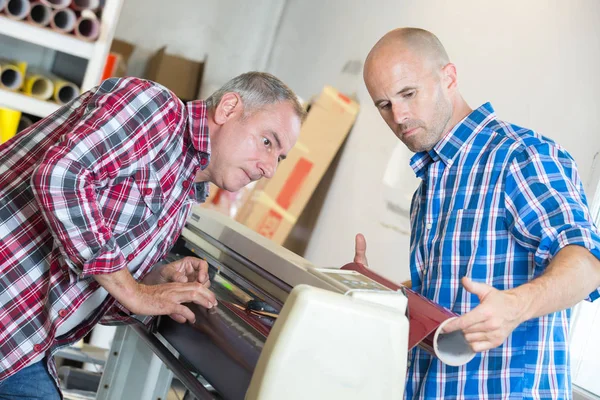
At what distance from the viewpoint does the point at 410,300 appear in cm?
133

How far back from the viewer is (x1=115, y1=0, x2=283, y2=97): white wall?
5.66 m

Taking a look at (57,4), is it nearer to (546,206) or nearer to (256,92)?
(256,92)

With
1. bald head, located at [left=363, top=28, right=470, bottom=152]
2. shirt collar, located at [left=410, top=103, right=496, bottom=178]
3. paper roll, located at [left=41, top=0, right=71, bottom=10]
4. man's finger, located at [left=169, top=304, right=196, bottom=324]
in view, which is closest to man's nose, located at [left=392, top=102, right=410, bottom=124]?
bald head, located at [left=363, top=28, right=470, bottom=152]

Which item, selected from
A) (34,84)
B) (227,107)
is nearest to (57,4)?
(34,84)

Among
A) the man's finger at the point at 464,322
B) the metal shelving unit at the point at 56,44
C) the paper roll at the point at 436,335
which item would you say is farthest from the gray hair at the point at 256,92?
the metal shelving unit at the point at 56,44

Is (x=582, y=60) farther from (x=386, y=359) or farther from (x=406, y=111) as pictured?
(x=386, y=359)

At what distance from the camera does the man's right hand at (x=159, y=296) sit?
1.47 meters

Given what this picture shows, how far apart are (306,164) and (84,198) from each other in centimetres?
281

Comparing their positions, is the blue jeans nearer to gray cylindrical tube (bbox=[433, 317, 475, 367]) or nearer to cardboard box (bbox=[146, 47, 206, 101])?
gray cylindrical tube (bbox=[433, 317, 475, 367])

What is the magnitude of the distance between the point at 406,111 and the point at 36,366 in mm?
1086

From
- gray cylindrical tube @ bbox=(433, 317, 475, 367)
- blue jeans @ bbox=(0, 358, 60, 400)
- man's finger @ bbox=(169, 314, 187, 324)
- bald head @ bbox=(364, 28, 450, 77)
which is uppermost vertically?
bald head @ bbox=(364, 28, 450, 77)

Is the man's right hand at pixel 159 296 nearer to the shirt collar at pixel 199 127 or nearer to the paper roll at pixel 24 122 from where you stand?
the shirt collar at pixel 199 127

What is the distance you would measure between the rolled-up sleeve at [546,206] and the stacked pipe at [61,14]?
241cm

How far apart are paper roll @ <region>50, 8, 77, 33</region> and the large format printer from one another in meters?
1.62
